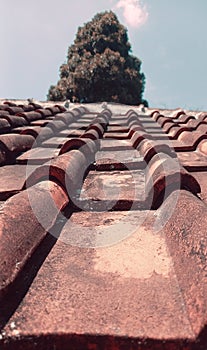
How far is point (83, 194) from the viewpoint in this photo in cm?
186

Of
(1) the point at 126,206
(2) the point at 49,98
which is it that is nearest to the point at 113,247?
(1) the point at 126,206

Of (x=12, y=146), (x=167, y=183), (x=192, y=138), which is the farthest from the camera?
(x=192, y=138)

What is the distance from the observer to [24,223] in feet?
4.17

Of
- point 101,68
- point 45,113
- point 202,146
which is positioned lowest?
point 45,113

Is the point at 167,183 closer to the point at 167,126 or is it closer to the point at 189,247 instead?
the point at 189,247

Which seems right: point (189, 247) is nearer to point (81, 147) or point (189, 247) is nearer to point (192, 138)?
point (81, 147)

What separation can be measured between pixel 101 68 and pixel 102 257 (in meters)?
16.4

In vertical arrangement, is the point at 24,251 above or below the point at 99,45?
below

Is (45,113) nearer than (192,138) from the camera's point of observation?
No

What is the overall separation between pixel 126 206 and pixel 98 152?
40.1 inches

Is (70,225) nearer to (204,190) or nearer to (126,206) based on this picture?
(126,206)

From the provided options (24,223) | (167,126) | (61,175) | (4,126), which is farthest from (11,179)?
(167,126)

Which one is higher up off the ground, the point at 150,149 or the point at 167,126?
the point at 150,149

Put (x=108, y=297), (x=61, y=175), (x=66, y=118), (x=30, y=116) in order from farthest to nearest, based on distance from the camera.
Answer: (x=66, y=118) < (x=30, y=116) < (x=61, y=175) < (x=108, y=297)
